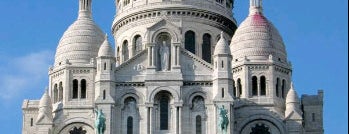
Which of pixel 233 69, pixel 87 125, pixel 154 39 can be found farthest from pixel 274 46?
pixel 87 125

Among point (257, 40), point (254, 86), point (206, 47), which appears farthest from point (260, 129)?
point (206, 47)

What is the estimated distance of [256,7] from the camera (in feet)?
314

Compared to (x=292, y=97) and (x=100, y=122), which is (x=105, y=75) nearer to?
(x=100, y=122)

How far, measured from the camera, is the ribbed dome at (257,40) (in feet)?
301

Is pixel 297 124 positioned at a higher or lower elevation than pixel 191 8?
lower

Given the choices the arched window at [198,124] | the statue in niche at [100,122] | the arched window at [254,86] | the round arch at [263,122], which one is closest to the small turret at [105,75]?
the statue in niche at [100,122]

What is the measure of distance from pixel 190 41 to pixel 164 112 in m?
11.6

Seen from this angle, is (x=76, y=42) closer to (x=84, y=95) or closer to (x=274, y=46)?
(x=84, y=95)

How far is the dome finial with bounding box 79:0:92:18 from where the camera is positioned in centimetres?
9681

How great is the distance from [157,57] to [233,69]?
651 cm

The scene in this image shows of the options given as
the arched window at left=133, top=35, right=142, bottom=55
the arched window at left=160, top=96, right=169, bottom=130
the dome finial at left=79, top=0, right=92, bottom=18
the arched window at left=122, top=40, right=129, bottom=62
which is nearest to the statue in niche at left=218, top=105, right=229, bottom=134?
the arched window at left=160, top=96, right=169, bottom=130

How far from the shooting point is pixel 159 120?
86.5m

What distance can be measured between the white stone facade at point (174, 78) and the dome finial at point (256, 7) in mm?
76

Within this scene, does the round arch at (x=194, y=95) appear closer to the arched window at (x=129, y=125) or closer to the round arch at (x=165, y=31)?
the arched window at (x=129, y=125)
